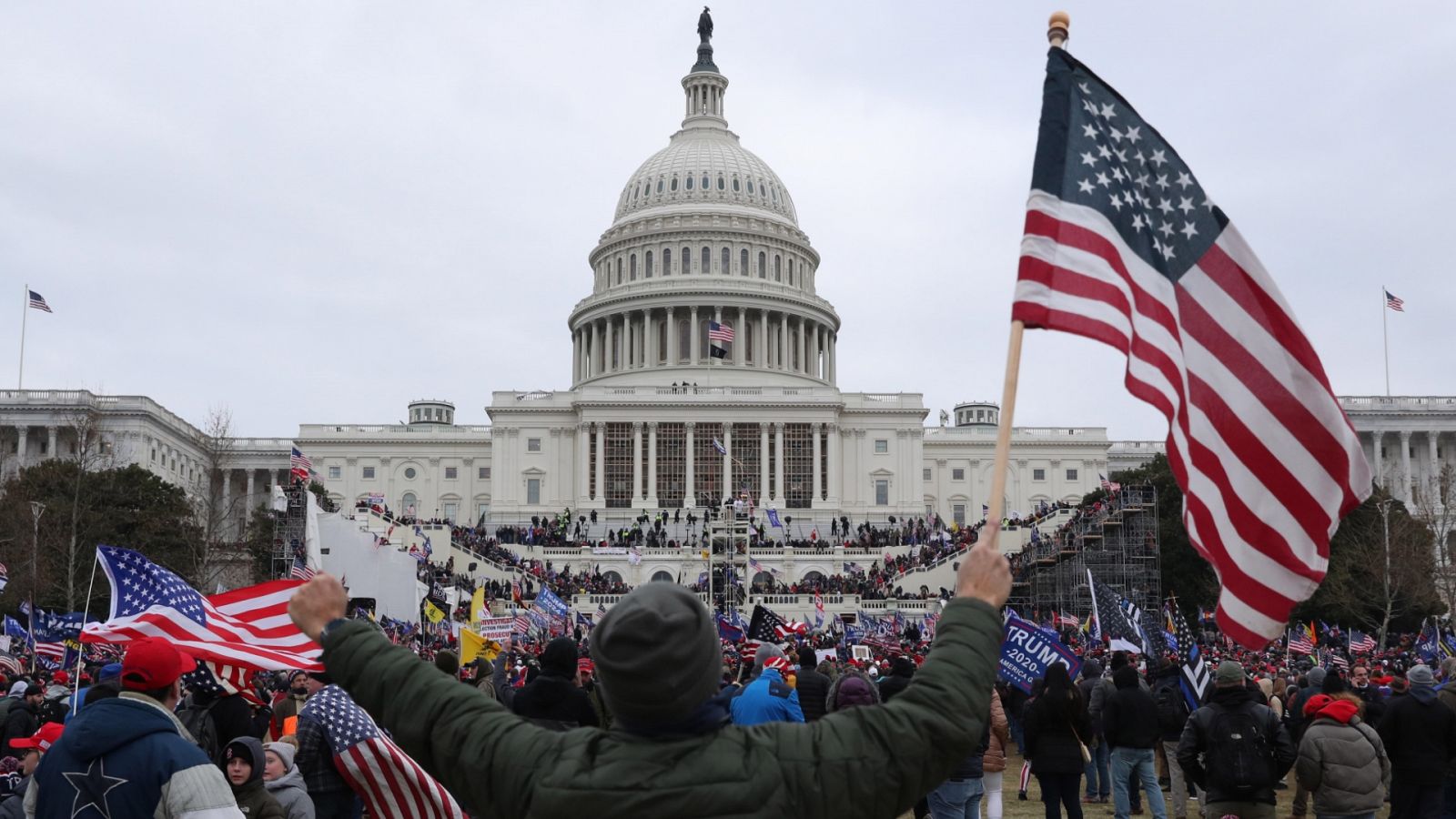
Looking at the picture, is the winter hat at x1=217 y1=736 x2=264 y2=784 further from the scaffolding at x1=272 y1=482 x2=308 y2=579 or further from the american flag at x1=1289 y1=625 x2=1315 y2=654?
the scaffolding at x1=272 y1=482 x2=308 y2=579

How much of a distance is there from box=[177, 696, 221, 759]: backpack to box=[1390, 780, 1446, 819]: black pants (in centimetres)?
960

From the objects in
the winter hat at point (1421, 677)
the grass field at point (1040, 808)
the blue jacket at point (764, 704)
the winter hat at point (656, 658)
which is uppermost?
the winter hat at point (656, 658)

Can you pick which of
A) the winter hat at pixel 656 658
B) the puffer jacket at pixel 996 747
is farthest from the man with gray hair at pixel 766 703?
the winter hat at pixel 656 658

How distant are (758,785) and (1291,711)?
15299 mm

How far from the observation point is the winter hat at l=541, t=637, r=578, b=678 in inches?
420

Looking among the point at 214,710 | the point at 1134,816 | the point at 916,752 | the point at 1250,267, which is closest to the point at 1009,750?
the point at 1134,816

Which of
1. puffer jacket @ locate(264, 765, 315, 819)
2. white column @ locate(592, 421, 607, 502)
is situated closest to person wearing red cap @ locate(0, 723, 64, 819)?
puffer jacket @ locate(264, 765, 315, 819)

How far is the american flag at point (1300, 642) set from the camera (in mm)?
32875

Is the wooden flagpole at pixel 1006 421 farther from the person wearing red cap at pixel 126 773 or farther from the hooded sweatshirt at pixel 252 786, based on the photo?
the hooded sweatshirt at pixel 252 786

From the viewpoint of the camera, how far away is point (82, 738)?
584 cm

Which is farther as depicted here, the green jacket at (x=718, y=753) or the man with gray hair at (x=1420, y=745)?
the man with gray hair at (x=1420, y=745)

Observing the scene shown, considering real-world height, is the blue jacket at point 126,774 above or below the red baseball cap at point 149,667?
below

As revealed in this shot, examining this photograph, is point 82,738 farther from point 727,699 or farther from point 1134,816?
point 1134,816

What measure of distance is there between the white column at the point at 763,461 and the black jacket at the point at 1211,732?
81.2 metres
